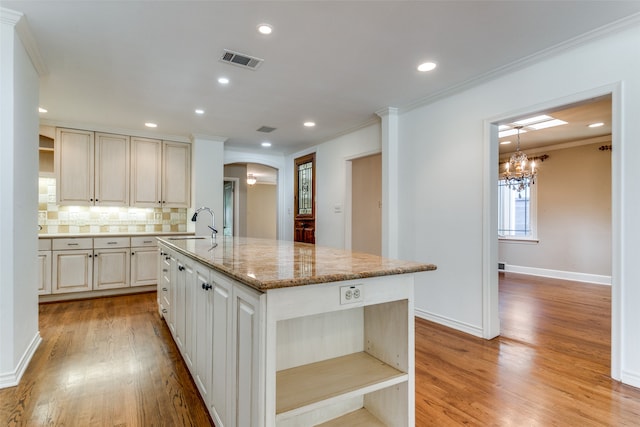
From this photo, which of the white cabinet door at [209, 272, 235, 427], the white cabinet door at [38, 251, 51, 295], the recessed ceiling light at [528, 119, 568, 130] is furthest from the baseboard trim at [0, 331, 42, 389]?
the recessed ceiling light at [528, 119, 568, 130]

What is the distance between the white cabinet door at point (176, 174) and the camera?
531 centimetres

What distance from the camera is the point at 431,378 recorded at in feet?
7.57

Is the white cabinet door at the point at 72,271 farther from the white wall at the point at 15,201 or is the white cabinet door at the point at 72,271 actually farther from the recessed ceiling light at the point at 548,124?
the recessed ceiling light at the point at 548,124

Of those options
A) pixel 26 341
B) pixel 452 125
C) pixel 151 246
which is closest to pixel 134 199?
pixel 151 246

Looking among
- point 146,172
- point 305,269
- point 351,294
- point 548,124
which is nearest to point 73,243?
point 146,172

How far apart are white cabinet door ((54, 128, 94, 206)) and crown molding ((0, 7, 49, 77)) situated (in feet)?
6.82

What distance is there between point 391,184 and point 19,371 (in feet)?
12.4

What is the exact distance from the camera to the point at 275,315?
1147mm

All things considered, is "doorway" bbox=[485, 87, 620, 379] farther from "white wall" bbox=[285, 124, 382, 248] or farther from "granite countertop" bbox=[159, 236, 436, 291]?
"granite countertop" bbox=[159, 236, 436, 291]

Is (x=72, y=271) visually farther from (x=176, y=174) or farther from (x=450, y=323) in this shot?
(x=450, y=323)

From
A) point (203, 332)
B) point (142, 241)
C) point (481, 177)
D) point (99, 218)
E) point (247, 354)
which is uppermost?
point (481, 177)

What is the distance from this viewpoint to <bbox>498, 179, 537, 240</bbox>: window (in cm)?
659

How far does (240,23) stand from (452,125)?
2.33 metres

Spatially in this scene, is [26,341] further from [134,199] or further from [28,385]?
[134,199]
